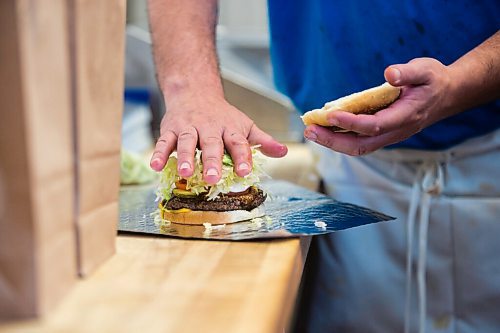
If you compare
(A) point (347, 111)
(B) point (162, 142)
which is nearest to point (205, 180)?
(B) point (162, 142)

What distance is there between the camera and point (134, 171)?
6.47 ft

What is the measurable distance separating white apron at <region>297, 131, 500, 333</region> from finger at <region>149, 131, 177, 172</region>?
25.9 inches

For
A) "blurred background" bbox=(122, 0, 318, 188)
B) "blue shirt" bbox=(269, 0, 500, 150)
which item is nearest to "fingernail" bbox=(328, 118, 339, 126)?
"blue shirt" bbox=(269, 0, 500, 150)

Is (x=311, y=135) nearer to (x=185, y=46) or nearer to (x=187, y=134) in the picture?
(x=187, y=134)

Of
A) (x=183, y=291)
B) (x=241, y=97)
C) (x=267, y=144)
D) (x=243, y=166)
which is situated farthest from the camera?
(x=241, y=97)

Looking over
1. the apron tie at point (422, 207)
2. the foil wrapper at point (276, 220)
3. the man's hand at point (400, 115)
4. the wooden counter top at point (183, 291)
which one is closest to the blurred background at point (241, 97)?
the apron tie at point (422, 207)

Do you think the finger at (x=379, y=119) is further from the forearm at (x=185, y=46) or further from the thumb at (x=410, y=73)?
the forearm at (x=185, y=46)

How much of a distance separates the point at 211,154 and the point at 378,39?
613 mm

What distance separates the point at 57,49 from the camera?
0.73 meters

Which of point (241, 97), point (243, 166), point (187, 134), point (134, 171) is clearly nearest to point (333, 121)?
point (243, 166)

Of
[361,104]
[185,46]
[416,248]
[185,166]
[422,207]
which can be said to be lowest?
[416,248]

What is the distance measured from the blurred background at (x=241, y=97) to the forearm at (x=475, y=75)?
0.64m

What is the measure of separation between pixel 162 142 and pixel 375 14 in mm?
647

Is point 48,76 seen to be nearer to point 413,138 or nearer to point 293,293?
point 293,293
